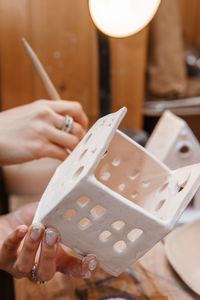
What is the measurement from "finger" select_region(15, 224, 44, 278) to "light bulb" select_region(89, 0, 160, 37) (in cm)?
45

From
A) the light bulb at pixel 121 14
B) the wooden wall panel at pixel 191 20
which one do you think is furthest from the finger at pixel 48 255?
the wooden wall panel at pixel 191 20

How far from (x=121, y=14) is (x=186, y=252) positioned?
1.62 ft

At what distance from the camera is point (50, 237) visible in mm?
457

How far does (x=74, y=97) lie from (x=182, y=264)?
115 centimetres

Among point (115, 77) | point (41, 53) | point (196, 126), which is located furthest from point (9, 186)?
point (196, 126)

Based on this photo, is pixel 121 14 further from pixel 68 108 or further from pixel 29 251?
pixel 29 251

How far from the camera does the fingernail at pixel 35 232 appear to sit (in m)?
0.45

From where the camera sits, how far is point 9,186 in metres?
0.98

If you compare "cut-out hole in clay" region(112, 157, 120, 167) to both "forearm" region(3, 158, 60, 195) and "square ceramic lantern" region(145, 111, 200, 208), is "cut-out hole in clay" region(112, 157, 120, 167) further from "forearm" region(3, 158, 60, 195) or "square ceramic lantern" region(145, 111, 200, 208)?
"forearm" region(3, 158, 60, 195)

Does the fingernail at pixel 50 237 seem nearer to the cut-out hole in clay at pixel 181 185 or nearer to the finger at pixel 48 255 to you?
the finger at pixel 48 255

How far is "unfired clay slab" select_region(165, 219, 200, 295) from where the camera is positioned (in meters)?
0.61

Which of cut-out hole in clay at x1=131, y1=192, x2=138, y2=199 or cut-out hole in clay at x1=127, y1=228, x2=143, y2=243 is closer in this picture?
cut-out hole in clay at x1=127, y1=228, x2=143, y2=243

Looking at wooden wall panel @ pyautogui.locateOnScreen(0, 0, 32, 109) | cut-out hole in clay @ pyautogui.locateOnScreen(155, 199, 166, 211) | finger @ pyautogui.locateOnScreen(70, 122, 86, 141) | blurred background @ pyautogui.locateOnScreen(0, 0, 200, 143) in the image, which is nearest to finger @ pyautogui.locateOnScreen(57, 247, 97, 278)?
cut-out hole in clay @ pyautogui.locateOnScreen(155, 199, 166, 211)

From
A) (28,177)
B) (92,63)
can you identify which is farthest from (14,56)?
(28,177)
